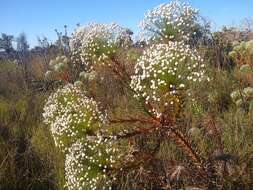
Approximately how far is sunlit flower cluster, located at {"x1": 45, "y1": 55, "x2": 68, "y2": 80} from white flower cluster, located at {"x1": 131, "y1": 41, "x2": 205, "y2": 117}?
536 centimetres

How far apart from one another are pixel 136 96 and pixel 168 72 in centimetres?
44

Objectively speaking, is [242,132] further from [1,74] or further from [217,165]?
[1,74]

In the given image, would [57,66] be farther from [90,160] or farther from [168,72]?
[168,72]

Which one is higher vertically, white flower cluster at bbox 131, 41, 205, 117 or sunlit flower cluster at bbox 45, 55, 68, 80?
sunlit flower cluster at bbox 45, 55, 68, 80

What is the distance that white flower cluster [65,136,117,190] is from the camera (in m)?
3.24

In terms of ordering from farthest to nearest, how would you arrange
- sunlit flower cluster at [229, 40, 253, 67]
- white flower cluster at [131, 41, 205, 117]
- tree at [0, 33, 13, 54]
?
tree at [0, 33, 13, 54] → sunlit flower cluster at [229, 40, 253, 67] → white flower cluster at [131, 41, 205, 117]

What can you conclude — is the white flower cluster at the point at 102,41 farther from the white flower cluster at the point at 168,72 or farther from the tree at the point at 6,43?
the tree at the point at 6,43

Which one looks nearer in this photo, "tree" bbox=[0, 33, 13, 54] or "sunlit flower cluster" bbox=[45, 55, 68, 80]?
"sunlit flower cluster" bbox=[45, 55, 68, 80]

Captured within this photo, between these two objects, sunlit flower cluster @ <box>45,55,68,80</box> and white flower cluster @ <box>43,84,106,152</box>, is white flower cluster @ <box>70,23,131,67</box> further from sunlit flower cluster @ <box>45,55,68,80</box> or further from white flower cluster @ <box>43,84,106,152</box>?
sunlit flower cluster @ <box>45,55,68,80</box>

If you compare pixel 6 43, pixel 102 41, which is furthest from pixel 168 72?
pixel 6 43

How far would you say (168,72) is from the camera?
2650 mm

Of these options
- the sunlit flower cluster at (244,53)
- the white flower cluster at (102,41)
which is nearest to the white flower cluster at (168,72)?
the white flower cluster at (102,41)

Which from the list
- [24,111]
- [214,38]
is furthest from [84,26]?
[214,38]

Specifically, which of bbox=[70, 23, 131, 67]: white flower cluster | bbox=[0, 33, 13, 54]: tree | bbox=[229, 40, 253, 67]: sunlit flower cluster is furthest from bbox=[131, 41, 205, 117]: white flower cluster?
bbox=[0, 33, 13, 54]: tree
